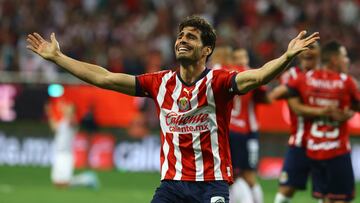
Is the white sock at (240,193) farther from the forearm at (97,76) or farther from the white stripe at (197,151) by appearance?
the forearm at (97,76)

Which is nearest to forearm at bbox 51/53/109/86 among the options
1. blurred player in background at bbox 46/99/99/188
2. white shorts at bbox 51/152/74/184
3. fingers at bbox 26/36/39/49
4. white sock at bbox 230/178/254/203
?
fingers at bbox 26/36/39/49

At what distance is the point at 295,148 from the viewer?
1197 cm

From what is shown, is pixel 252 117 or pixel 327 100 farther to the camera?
pixel 252 117

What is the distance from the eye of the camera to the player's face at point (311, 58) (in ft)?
38.3

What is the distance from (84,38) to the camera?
25.4m

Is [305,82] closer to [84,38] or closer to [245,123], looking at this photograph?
[245,123]

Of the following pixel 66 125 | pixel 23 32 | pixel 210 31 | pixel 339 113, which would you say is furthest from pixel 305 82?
pixel 23 32

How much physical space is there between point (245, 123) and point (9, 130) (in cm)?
917

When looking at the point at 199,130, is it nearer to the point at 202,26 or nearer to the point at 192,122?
the point at 192,122

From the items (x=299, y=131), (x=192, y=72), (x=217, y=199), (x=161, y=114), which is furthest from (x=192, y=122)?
(x=299, y=131)

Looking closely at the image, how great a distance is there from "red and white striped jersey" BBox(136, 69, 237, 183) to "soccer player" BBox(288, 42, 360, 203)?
319 cm

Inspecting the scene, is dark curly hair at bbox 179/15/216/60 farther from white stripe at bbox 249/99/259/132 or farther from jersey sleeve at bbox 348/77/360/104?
white stripe at bbox 249/99/259/132

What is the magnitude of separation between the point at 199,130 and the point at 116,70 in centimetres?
1541

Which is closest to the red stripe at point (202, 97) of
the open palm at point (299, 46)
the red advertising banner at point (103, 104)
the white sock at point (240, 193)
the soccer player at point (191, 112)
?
the soccer player at point (191, 112)
